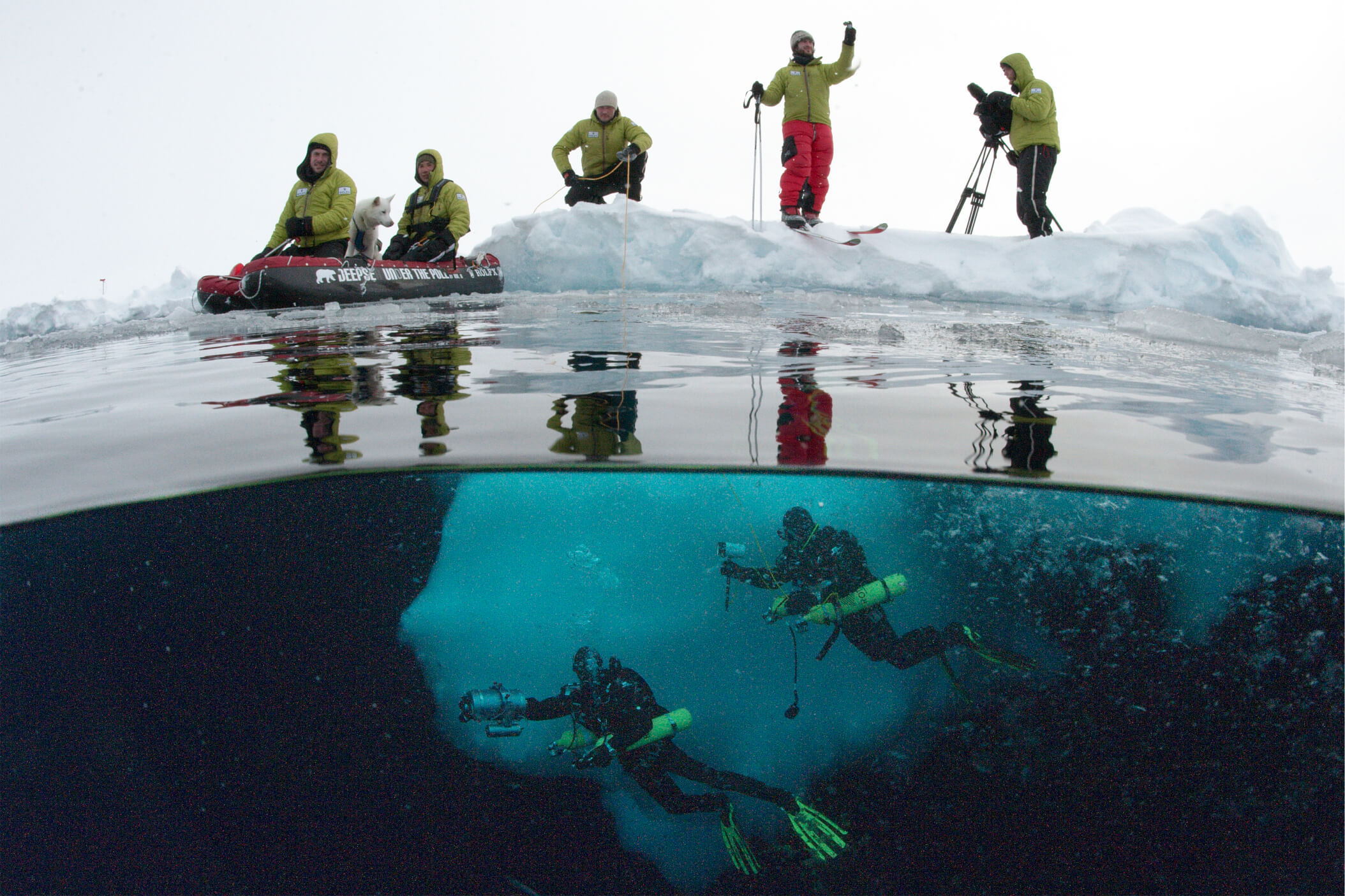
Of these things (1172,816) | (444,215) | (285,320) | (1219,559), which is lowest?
(1172,816)

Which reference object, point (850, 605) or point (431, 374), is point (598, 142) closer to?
point (431, 374)

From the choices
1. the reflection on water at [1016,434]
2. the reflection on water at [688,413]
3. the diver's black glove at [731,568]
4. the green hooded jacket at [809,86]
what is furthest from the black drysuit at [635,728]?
the green hooded jacket at [809,86]

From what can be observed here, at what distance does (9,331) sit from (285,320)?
7.61 m

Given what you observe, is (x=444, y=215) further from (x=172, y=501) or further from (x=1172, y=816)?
(x=1172, y=816)

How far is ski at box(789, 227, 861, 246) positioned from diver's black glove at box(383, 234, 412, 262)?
236 inches

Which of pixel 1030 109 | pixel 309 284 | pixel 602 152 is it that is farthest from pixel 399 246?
pixel 1030 109

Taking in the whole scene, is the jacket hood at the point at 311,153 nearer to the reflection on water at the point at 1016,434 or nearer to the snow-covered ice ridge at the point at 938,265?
the snow-covered ice ridge at the point at 938,265

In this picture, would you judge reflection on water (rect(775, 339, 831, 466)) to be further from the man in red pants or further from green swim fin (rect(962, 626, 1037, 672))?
the man in red pants

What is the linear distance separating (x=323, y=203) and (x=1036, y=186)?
966cm

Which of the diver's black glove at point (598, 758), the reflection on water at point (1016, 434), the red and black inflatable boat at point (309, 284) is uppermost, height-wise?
the red and black inflatable boat at point (309, 284)

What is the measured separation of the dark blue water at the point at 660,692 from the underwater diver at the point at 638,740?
167 mm

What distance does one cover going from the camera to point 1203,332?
7.20m

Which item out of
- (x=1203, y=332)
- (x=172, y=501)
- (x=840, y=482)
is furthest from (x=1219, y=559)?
(x=172, y=501)

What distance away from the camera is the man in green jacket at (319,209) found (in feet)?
34.8
